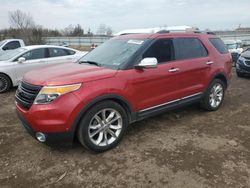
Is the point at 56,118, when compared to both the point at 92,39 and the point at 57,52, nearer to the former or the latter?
the point at 57,52

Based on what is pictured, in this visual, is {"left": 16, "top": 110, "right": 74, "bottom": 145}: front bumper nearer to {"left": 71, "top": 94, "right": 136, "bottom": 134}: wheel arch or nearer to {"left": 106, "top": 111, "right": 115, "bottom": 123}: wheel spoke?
{"left": 71, "top": 94, "right": 136, "bottom": 134}: wheel arch

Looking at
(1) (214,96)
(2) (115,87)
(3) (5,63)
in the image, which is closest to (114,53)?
(2) (115,87)

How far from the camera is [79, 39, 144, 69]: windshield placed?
15.0ft

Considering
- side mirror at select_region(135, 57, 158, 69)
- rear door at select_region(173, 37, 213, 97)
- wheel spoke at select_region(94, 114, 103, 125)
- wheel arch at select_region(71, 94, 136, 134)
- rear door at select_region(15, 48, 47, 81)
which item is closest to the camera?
wheel arch at select_region(71, 94, 136, 134)

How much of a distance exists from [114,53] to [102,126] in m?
1.40

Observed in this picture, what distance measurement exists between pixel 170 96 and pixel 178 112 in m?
1.21

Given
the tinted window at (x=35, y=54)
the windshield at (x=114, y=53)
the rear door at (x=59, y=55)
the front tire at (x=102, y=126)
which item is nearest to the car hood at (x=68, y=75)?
the windshield at (x=114, y=53)

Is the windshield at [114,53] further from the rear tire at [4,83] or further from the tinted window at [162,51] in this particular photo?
the rear tire at [4,83]

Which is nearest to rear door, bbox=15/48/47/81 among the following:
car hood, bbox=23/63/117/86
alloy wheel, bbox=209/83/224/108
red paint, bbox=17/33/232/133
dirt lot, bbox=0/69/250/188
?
dirt lot, bbox=0/69/250/188

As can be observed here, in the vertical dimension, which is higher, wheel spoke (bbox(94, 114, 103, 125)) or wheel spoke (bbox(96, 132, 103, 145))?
wheel spoke (bbox(94, 114, 103, 125))

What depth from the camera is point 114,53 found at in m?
4.86

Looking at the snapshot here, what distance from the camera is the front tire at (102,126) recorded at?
394cm

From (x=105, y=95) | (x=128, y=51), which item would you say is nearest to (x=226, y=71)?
(x=128, y=51)

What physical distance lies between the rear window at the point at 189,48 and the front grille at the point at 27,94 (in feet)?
8.64
